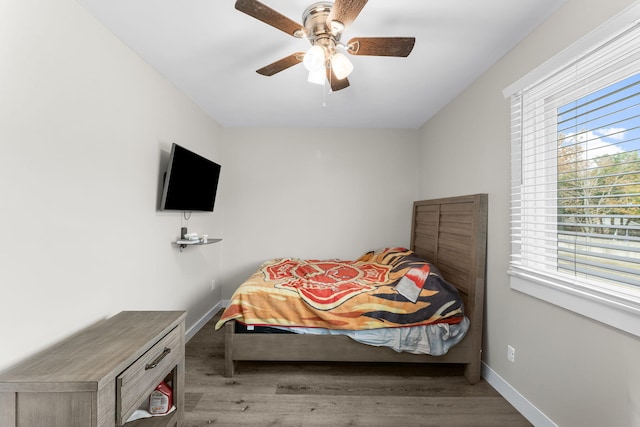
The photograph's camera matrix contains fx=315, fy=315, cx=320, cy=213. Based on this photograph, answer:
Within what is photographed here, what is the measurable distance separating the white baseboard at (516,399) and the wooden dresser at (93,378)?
219 cm

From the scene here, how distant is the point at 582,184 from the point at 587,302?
622 mm

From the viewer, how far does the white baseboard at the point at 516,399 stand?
191cm

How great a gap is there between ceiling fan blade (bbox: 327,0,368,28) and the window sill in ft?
5.75

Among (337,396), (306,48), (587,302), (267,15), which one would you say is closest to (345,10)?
(267,15)

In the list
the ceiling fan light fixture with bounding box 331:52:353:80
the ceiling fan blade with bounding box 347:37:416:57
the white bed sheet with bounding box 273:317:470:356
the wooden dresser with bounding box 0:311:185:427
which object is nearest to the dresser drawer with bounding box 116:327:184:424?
the wooden dresser with bounding box 0:311:185:427

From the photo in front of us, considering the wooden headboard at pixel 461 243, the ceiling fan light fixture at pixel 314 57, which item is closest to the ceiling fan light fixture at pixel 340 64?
the ceiling fan light fixture at pixel 314 57

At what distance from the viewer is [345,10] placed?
4.82 feet

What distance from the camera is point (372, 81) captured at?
2.73 m

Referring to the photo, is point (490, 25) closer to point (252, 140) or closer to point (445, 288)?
point (445, 288)

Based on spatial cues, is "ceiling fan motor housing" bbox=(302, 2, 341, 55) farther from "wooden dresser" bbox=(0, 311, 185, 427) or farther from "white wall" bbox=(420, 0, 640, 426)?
"wooden dresser" bbox=(0, 311, 185, 427)

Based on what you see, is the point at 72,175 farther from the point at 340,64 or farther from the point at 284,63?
the point at 340,64

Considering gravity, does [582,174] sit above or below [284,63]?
below

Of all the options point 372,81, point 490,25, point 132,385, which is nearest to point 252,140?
point 372,81

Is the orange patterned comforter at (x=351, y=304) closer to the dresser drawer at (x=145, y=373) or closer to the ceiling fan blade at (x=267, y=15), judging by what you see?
the dresser drawer at (x=145, y=373)
